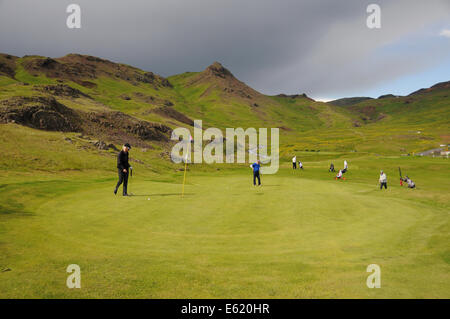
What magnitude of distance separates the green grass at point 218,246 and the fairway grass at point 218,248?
1.4 inches

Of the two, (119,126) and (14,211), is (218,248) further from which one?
(119,126)

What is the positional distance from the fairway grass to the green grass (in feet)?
0.12

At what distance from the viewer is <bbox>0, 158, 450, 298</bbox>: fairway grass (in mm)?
6852

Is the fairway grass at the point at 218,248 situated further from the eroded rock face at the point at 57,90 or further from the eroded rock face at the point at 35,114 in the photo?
the eroded rock face at the point at 57,90

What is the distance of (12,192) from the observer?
60.9 feet

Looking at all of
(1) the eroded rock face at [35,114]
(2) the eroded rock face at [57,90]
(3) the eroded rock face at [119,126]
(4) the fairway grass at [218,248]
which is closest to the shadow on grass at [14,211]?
(4) the fairway grass at [218,248]

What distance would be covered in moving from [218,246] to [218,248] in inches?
7.7

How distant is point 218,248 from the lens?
984 cm

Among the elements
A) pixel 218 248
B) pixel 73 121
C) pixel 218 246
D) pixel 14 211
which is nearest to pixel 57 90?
pixel 73 121

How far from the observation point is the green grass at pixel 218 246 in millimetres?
6871
